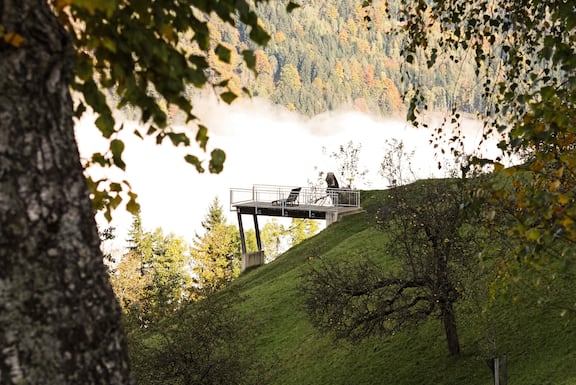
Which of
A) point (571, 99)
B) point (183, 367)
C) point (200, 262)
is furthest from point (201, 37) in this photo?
point (200, 262)

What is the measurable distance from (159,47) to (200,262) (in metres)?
76.8

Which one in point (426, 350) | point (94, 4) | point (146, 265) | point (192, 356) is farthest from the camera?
point (146, 265)

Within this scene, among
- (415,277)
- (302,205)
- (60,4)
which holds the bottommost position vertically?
(415,277)

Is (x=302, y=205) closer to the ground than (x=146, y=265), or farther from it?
closer to the ground

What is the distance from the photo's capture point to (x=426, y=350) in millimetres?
22703

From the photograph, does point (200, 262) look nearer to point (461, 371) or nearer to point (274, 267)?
point (274, 267)

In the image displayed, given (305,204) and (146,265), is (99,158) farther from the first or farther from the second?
(146,265)

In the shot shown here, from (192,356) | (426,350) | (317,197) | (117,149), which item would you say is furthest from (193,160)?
(317,197)

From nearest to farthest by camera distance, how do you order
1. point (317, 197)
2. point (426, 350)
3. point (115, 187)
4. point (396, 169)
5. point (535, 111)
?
point (115, 187)
point (535, 111)
point (426, 350)
point (396, 169)
point (317, 197)

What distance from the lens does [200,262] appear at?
3125 inches

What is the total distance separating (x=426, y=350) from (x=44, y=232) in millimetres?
20755

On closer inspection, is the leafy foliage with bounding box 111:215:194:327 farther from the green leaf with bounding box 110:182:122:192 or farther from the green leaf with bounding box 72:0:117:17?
the green leaf with bounding box 72:0:117:17

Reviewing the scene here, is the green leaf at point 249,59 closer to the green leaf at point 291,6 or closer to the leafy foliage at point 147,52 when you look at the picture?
the leafy foliage at point 147,52

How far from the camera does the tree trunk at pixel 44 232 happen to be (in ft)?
9.66
